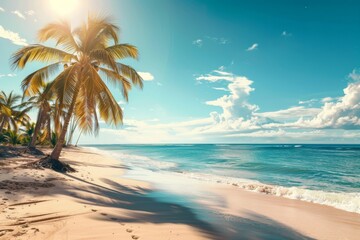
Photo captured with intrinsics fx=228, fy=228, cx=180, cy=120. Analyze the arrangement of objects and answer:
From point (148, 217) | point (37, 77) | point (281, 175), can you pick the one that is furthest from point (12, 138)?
point (148, 217)

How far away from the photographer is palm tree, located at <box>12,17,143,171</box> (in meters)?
11.5

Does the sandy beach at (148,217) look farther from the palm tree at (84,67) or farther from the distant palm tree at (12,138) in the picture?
the distant palm tree at (12,138)

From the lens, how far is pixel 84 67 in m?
12.2

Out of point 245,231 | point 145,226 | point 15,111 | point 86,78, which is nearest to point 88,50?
point 86,78

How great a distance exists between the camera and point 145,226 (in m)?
4.76

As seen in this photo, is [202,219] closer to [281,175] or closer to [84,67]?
[84,67]

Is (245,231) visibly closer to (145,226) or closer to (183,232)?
(183,232)

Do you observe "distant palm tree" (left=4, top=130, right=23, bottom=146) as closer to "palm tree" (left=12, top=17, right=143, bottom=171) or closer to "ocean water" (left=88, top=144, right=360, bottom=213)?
"ocean water" (left=88, top=144, right=360, bottom=213)

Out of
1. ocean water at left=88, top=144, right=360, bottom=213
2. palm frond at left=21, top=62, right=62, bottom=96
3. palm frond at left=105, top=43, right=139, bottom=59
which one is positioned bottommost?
ocean water at left=88, top=144, right=360, bottom=213

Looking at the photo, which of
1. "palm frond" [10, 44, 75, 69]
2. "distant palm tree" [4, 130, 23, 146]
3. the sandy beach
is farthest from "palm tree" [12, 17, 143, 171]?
"distant palm tree" [4, 130, 23, 146]

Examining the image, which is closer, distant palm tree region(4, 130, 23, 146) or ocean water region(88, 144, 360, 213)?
ocean water region(88, 144, 360, 213)

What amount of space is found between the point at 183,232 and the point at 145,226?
0.80 metres

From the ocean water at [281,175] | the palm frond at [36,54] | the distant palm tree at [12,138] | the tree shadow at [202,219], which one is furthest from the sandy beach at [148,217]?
the distant palm tree at [12,138]

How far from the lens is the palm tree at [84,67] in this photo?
11508 mm
